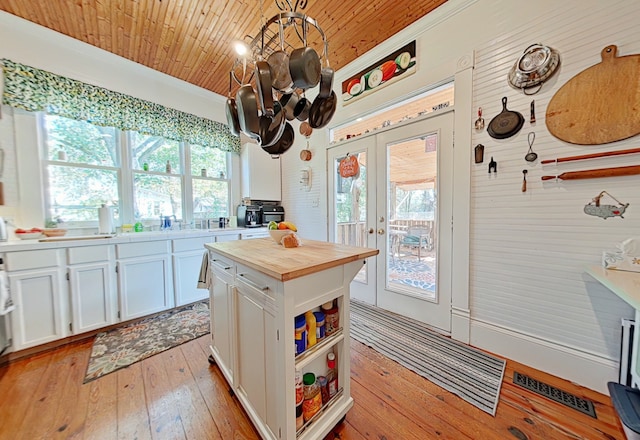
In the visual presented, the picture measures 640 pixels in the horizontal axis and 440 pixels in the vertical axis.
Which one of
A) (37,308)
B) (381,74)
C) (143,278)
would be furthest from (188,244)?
(381,74)

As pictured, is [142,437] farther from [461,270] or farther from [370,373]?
[461,270]

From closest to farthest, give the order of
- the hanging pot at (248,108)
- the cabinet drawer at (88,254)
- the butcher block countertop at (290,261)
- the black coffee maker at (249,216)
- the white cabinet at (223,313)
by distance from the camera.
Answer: the butcher block countertop at (290,261) < the hanging pot at (248,108) < the white cabinet at (223,313) < the cabinet drawer at (88,254) < the black coffee maker at (249,216)

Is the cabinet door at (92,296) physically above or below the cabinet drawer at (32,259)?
below

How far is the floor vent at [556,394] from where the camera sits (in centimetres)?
130

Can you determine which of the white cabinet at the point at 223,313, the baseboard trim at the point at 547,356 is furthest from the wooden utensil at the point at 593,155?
the white cabinet at the point at 223,313

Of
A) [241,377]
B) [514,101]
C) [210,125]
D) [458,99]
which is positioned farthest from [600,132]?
[210,125]

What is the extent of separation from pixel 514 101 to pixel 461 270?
140cm

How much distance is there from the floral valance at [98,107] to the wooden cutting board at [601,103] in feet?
12.4

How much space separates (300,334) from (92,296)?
2395mm

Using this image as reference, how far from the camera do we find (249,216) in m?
3.51

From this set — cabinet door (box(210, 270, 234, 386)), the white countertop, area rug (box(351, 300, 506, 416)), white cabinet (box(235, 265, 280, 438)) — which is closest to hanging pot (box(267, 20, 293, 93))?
white cabinet (box(235, 265, 280, 438))

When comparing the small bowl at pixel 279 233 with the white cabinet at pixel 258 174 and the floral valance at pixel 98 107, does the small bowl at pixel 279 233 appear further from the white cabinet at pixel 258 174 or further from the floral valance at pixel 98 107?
the floral valance at pixel 98 107

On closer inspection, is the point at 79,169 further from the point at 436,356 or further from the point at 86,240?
the point at 436,356

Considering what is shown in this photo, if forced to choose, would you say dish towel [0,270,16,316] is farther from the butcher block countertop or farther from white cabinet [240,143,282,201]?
white cabinet [240,143,282,201]
